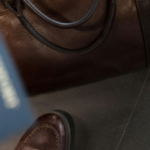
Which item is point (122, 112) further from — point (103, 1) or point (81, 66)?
point (103, 1)

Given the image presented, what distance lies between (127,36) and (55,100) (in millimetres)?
360

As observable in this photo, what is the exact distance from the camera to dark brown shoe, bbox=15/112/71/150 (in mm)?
617

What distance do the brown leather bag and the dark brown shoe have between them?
150 mm

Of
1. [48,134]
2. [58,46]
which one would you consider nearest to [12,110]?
[48,134]

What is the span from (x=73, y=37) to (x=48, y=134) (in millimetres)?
383

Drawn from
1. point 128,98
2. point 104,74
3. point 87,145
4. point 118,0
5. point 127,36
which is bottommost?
point 87,145

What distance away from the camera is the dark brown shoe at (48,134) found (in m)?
0.62

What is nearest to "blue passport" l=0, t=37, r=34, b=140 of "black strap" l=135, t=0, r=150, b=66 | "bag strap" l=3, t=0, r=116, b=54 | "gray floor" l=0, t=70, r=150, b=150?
"gray floor" l=0, t=70, r=150, b=150

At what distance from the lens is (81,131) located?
2.02 ft

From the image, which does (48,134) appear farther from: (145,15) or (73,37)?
(145,15)

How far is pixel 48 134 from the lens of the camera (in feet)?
2.08

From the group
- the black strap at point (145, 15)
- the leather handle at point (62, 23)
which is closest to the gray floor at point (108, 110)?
the black strap at point (145, 15)

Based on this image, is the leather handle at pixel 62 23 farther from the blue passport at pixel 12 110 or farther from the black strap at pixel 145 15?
Answer: the blue passport at pixel 12 110

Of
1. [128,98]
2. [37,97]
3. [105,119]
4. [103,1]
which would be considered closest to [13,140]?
[37,97]
